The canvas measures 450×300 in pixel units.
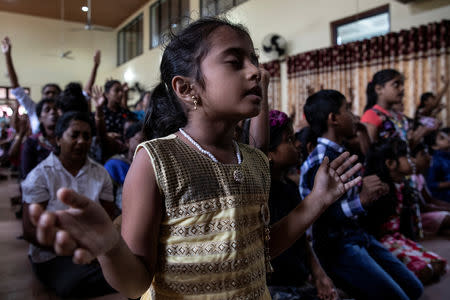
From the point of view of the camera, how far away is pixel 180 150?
0.87 meters

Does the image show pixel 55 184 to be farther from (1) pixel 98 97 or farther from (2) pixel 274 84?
(2) pixel 274 84

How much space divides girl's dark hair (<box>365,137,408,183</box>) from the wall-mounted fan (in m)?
4.18

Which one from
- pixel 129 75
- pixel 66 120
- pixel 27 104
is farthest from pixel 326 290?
pixel 129 75

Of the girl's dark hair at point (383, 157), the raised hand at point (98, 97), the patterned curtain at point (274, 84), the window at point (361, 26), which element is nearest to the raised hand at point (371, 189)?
the girl's dark hair at point (383, 157)

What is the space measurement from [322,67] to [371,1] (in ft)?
3.82

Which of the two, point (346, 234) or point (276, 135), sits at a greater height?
point (276, 135)

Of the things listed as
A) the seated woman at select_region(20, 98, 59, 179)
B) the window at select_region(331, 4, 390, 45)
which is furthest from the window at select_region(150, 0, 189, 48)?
the seated woman at select_region(20, 98, 59, 179)

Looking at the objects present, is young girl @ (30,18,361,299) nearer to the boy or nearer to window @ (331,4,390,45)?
the boy

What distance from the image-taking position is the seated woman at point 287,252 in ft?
5.28

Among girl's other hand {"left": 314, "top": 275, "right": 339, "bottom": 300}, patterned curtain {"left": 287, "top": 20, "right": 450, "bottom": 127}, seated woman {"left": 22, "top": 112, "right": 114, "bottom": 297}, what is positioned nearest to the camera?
girl's other hand {"left": 314, "top": 275, "right": 339, "bottom": 300}

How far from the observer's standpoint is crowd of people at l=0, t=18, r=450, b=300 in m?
0.78

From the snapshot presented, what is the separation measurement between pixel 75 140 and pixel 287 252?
53.8 inches

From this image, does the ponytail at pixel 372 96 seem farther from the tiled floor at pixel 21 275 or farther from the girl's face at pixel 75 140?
the girl's face at pixel 75 140

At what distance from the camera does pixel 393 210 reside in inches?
95.7
